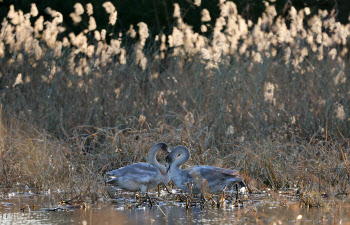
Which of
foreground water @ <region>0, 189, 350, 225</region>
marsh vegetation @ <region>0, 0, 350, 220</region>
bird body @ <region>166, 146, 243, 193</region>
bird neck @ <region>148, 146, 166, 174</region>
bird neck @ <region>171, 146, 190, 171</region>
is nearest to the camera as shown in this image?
foreground water @ <region>0, 189, 350, 225</region>

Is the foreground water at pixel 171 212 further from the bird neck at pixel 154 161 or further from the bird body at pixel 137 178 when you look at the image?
the bird neck at pixel 154 161

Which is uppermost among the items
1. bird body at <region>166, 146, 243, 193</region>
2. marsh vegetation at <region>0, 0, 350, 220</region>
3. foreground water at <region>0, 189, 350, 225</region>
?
marsh vegetation at <region>0, 0, 350, 220</region>

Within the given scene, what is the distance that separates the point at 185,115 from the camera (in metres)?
9.03

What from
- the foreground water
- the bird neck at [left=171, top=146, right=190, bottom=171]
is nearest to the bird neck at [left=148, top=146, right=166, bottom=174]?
the bird neck at [left=171, top=146, right=190, bottom=171]

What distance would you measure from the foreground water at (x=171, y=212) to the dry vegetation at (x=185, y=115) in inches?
18.2

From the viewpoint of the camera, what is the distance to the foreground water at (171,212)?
5238mm

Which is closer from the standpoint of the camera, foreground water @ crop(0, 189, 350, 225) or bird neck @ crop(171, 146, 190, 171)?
foreground water @ crop(0, 189, 350, 225)

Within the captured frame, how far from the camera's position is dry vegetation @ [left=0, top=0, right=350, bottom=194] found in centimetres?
728

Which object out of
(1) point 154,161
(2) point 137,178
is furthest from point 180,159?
(2) point 137,178

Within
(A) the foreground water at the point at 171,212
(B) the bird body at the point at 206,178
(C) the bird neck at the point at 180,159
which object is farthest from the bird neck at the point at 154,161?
(A) the foreground water at the point at 171,212

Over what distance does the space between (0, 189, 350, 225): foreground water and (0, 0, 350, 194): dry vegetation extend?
0.46 meters

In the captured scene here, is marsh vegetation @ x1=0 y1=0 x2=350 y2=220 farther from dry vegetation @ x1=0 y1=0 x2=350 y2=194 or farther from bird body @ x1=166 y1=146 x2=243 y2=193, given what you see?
bird body @ x1=166 y1=146 x2=243 y2=193

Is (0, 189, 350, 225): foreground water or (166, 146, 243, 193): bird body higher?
(166, 146, 243, 193): bird body

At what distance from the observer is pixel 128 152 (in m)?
7.94
